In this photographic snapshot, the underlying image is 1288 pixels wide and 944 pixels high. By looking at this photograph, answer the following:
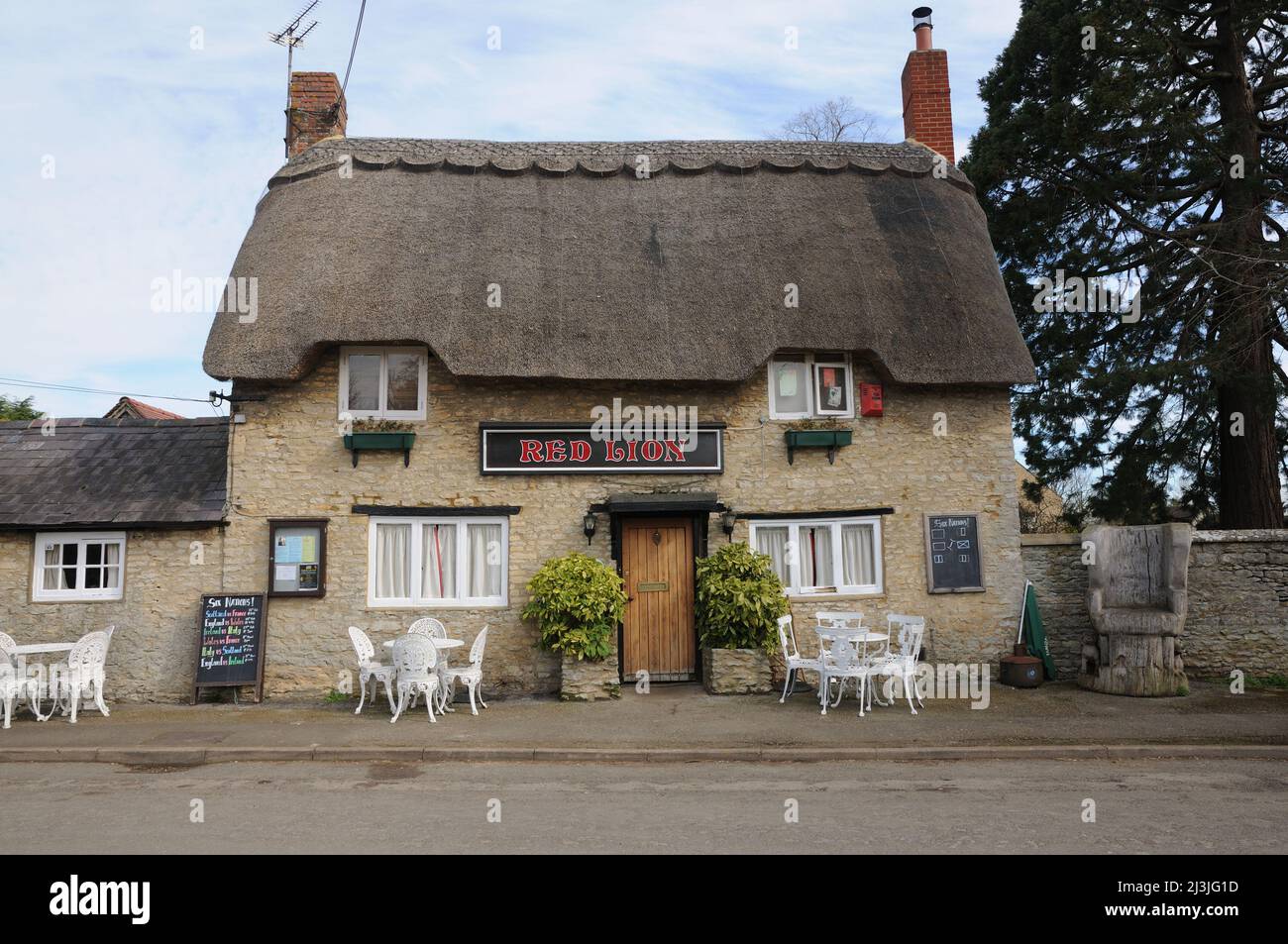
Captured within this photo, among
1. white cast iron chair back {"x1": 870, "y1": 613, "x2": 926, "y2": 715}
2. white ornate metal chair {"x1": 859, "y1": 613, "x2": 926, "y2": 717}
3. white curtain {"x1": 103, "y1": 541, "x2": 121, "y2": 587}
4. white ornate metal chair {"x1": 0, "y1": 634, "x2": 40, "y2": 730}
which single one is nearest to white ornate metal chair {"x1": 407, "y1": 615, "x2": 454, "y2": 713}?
white curtain {"x1": 103, "y1": 541, "x2": 121, "y2": 587}

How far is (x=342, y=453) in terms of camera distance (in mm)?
11648

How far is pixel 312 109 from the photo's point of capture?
47.8ft

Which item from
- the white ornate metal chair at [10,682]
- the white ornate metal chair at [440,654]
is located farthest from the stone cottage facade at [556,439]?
the white ornate metal chair at [10,682]

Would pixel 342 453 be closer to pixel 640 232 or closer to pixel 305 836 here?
pixel 640 232

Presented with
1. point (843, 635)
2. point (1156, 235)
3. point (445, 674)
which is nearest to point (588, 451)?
point (445, 674)

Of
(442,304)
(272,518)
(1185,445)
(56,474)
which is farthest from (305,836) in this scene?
(1185,445)

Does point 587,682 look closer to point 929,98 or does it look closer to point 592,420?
point 592,420

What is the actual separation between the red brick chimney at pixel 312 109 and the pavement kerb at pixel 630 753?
10.0 meters

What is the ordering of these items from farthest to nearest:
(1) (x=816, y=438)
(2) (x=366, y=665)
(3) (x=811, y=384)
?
(3) (x=811, y=384)
(1) (x=816, y=438)
(2) (x=366, y=665)

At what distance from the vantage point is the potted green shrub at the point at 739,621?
11109 millimetres

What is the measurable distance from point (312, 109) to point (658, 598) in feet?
32.9

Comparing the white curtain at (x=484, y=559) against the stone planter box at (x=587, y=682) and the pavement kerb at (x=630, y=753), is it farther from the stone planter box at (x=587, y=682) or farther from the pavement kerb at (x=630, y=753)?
the pavement kerb at (x=630, y=753)
